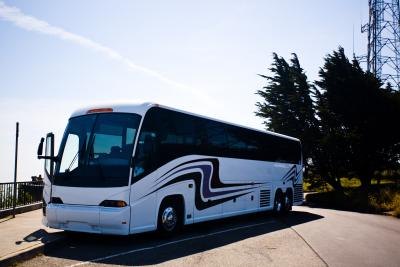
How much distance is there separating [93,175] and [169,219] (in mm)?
2320

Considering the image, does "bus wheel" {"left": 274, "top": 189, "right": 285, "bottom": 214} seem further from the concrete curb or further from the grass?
the concrete curb

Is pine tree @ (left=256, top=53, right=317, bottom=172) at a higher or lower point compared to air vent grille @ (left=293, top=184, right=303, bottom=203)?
higher

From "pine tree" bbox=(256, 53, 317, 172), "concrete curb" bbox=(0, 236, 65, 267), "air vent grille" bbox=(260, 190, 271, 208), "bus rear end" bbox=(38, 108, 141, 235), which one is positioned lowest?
"concrete curb" bbox=(0, 236, 65, 267)

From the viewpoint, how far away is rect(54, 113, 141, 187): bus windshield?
31.8 feet

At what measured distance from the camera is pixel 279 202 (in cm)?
1933

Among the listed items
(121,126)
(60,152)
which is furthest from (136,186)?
(60,152)

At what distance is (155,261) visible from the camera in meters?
8.09

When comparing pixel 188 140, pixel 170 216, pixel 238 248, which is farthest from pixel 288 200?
pixel 238 248

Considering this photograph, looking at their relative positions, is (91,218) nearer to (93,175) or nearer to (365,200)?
(93,175)

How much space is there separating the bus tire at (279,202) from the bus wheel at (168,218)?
824 cm

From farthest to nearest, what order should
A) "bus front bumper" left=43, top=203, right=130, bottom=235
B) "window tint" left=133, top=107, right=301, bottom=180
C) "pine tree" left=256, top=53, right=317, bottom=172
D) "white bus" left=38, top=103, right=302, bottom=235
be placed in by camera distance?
"pine tree" left=256, top=53, right=317, bottom=172, "window tint" left=133, top=107, right=301, bottom=180, "white bus" left=38, top=103, right=302, bottom=235, "bus front bumper" left=43, top=203, right=130, bottom=235

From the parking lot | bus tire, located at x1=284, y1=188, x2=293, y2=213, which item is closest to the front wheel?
bus tire, located at x1=284, y1=188, x2=293, y2=213

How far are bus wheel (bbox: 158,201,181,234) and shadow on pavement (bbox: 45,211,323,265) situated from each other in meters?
0.23

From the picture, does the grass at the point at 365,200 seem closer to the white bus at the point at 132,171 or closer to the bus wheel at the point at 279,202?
the bus wheel at the point at 279,202
